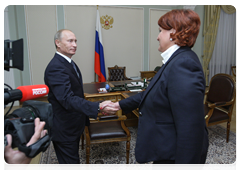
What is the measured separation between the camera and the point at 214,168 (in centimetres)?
221

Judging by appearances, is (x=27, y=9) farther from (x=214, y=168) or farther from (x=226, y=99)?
(x=214, y=168)

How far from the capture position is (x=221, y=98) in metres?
2.88

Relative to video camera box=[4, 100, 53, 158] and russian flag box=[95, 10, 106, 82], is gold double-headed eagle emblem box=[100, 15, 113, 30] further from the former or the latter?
video camera box=[4, 100, 53, 158]

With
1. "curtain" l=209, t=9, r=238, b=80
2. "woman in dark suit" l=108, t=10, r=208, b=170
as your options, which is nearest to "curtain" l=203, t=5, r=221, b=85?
"curtain" l=209, t=9, r=238, b=80

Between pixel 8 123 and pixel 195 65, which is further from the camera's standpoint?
pixel 195 65

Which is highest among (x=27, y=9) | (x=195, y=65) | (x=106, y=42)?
(x=27, y=9)

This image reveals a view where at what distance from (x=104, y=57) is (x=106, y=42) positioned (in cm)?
47

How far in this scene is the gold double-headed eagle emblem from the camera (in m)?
5.64

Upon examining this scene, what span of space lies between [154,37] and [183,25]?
538 centimetres

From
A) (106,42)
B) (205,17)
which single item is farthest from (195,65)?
(205,17)

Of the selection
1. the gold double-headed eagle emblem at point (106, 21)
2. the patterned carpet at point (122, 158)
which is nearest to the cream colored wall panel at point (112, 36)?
the gold double-headed eagle emblem at point (106, 21)

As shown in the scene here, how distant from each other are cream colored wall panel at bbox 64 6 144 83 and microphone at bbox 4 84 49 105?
498cm

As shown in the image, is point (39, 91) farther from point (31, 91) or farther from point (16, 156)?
point (16, 156)

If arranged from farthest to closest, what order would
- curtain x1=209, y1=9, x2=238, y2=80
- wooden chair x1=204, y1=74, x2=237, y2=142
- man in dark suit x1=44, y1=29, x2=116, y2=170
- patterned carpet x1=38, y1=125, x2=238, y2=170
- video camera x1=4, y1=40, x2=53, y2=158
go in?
curtain x1=209, y1=9, x2=238, y2=80 < wooden chair x1=204, y1=74, x2=237, y2=142 < patterned carpet x1=38, y1=125, x2=238, y2=170 < man in dark suit x1=44, y1=29, x2=116, y2=170 < video camera x1=4, y1=40, x2=53, y2=158
